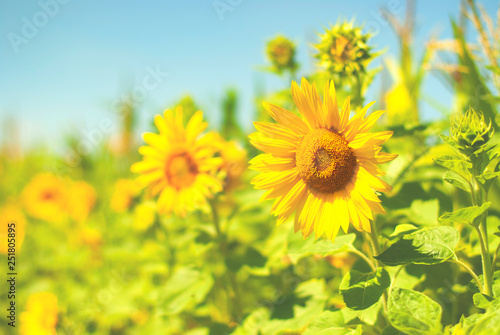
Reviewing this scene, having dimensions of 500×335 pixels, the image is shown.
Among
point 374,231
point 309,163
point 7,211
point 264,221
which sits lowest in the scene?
point 264,221

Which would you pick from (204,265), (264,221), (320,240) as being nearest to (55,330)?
(204,265)

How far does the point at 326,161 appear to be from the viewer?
0.88m

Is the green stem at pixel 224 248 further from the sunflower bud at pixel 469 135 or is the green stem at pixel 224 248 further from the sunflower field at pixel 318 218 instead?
the sunflower bud at pixel 469 135

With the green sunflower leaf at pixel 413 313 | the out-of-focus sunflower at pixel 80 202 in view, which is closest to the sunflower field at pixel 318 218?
the green sunflower leaf at pixel 413 313

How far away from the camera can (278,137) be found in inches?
36.5

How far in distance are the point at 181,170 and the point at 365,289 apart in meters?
0.90

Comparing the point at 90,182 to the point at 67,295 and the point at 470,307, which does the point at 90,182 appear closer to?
the point at 67,295

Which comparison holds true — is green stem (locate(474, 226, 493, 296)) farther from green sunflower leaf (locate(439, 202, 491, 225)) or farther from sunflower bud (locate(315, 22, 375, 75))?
sunflower bud (locate(315, 22, 375, 75))

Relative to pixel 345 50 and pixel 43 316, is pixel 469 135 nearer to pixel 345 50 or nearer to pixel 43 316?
pixel 345 50

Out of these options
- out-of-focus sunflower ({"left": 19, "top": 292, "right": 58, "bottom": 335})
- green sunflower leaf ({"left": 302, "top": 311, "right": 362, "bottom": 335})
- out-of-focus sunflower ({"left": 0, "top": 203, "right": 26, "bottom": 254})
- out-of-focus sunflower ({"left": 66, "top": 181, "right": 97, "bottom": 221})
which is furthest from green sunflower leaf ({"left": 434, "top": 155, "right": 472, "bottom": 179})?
out-of-focus sunflower ({"left": 0, "top": 203, "right": 26, "bottom": 254})

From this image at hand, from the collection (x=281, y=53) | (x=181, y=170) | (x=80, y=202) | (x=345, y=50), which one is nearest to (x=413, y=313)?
(x=345, y=50)

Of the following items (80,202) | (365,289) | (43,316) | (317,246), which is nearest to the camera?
(365,289)

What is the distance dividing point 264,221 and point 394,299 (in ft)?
4.81

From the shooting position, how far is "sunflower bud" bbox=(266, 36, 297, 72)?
1.62 m
